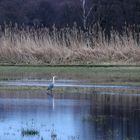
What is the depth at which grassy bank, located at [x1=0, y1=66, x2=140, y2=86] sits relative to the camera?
24.9 metres

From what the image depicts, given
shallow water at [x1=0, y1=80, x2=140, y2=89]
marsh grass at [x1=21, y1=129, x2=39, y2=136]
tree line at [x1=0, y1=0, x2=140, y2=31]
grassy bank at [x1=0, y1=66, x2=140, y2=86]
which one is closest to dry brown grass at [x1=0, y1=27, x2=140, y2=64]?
grassy bank at [x1=0, y1=66, x2=140, y2=86]

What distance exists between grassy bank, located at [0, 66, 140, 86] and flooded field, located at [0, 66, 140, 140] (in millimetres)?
330

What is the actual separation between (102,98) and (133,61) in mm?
12882

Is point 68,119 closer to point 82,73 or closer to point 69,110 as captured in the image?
point 69,110

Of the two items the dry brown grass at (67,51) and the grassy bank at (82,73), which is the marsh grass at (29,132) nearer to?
the grassy bank at (82,73)

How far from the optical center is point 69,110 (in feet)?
51.9

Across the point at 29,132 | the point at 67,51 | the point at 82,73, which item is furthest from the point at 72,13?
the point at 29,132

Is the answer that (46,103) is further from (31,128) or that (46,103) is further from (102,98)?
(31,128)

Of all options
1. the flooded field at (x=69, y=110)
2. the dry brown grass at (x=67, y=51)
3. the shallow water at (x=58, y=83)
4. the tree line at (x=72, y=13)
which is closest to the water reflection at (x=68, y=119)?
the flooded field at (x=69, y=110)

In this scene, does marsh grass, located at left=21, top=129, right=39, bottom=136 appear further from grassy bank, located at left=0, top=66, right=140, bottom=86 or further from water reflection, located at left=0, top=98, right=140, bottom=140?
grassy bank, located at left=0, top=66, right=140, bottom=86

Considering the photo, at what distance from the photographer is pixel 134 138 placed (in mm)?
11703

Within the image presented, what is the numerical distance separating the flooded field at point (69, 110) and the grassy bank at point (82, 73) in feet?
1.08

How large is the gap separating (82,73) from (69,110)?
1142 cm

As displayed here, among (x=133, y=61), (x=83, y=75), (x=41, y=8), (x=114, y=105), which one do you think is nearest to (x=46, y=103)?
(x=114, y=105)
